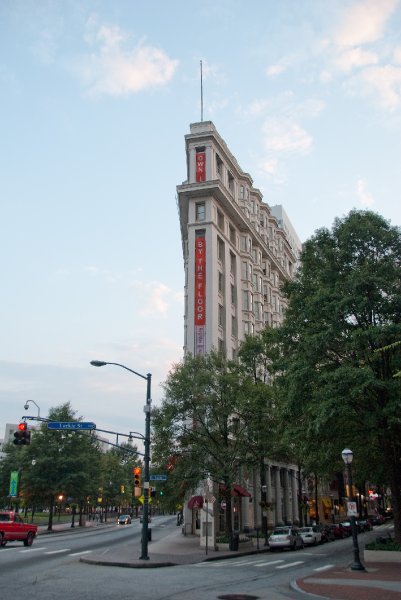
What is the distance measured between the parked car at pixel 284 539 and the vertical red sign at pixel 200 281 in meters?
21.3

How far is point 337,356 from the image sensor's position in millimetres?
27781

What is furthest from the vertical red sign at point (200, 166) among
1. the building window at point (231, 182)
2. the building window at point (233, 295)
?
the building window at point (233, 295)

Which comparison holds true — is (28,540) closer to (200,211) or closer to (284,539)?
(284,539)

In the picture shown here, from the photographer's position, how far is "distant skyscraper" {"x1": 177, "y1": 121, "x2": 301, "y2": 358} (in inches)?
2083

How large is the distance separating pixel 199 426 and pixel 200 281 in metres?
18.2

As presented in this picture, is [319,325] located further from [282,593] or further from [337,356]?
[282,593]

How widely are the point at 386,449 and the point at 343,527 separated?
97.3ft

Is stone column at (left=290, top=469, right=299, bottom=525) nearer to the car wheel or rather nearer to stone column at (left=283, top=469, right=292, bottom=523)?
stone column at (left=283, top=469, right=292, bottom=523)

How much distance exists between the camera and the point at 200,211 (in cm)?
5825

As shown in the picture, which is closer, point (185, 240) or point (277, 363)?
point (277, 363)

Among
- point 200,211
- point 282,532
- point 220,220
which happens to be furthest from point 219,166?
point 282,532

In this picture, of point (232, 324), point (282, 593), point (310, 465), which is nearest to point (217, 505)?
point (310, 465)

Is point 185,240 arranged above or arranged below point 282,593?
above

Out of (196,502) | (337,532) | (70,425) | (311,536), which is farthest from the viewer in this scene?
(337,532)
